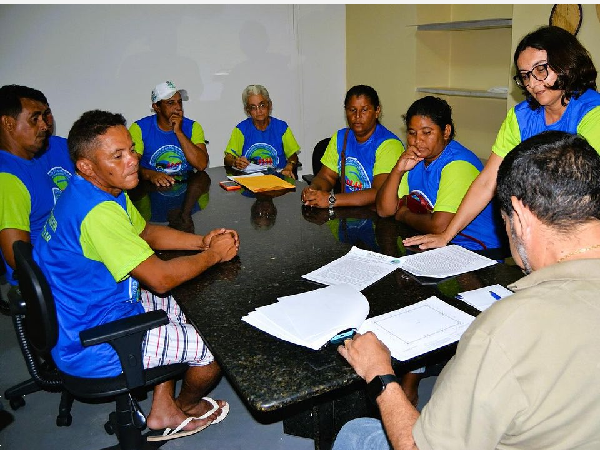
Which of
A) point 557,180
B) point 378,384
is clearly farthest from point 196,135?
point 557,180

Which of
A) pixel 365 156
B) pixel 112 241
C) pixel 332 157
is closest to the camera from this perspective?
pixel 112 241

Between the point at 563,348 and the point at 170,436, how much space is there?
168 cm

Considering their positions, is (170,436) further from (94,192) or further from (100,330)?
(94,192)

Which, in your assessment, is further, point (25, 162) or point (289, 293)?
point (25, 162)

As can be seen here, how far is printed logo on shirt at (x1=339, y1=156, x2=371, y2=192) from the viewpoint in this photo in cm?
312

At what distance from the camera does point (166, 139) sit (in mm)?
3840

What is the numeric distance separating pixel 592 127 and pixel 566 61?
25cm

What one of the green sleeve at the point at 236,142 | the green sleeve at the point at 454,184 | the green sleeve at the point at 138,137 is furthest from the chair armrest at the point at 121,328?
the green sleeve at the point at 236,142

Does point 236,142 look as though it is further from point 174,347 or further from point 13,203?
point 174,347

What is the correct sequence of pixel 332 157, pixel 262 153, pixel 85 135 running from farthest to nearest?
1. pixel 262 153
2. pixel 332 157
3. pixel 85 135

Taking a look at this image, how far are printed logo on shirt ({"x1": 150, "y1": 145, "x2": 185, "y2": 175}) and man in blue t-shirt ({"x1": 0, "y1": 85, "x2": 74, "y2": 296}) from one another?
1.08 meters

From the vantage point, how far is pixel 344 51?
17.9 ft

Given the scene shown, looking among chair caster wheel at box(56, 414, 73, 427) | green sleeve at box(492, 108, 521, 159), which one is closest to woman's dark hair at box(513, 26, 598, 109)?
green sleeve at box(492, 108, 521, 159)

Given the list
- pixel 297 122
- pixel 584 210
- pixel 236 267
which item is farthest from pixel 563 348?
pixel 297 122
